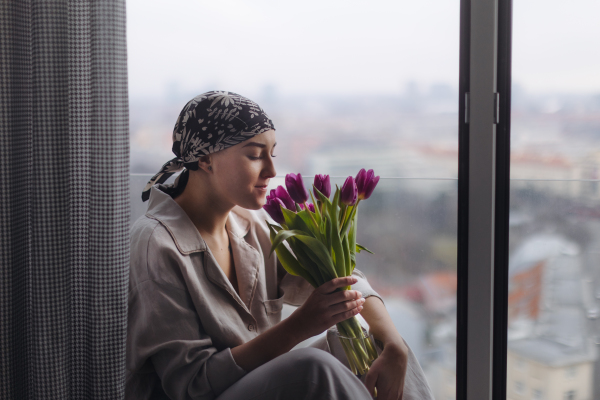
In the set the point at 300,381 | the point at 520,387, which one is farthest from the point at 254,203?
the point at 520,387

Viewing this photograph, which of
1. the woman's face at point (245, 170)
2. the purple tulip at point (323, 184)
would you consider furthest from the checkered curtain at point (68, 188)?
the purple tulip at point (323, 184)

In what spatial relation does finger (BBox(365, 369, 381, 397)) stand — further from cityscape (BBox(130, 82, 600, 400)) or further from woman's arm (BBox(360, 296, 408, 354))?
cityscape (BBox(130, 82, 600, 400))

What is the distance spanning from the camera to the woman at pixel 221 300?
92cm

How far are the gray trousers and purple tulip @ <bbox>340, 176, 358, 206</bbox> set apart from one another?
315 mm

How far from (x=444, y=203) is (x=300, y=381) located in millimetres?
738

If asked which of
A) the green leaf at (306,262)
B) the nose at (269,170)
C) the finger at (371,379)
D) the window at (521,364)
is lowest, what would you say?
the window at (521,364)

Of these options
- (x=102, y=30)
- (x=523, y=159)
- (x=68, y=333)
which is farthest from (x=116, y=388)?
(x=523, y=159)

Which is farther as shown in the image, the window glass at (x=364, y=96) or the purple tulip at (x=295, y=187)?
the window glass at (x=364, y=96)

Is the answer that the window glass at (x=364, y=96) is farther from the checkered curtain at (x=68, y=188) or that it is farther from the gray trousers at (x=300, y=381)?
the gray trousers at (x=300, y=381)

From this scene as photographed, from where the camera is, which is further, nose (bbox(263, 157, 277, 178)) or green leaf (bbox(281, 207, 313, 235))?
nose (bbox(263, 157, 277, 178))

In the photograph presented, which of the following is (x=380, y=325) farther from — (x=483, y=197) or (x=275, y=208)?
(x=483, y=197)

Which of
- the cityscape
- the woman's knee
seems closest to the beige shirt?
the woman's knee

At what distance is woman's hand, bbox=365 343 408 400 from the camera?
97 cm

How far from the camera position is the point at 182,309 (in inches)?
37.2
